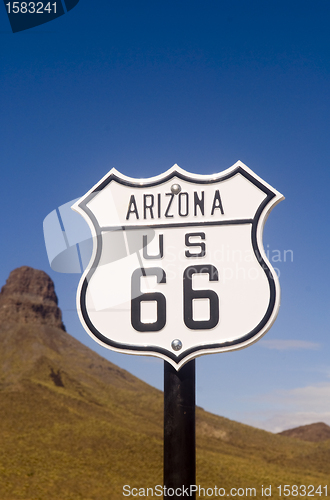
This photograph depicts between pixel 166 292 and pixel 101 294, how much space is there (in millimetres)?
538

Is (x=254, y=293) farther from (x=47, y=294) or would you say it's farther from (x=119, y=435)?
(x=47, y=294)

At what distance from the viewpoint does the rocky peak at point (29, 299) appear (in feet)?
338

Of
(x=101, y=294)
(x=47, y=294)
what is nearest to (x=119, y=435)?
(x=101, y=294)

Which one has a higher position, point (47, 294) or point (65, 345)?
Answer: point (47, 294)

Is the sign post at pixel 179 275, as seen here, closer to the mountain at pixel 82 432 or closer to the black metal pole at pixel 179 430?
the black metal pole at pixel 179 430

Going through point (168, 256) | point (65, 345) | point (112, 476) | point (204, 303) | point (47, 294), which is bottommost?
point (112, 476)

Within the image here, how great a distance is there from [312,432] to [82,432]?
283 feet

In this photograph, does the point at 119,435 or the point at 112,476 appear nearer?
the point at 112,476

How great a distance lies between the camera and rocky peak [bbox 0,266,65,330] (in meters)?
103

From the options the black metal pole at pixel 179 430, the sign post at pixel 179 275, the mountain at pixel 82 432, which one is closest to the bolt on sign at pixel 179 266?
the sign post at pixel 179 275

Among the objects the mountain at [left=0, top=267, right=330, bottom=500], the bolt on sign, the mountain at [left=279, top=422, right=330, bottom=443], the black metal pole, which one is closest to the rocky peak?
the mountain at [left=0, top=267, right=330, bottom=500]

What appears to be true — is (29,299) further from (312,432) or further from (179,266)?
(179,266)

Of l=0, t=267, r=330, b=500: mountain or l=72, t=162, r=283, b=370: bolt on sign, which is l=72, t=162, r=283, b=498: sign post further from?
l=0, t=267, r=330, b=500: mountain

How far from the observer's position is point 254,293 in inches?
155
